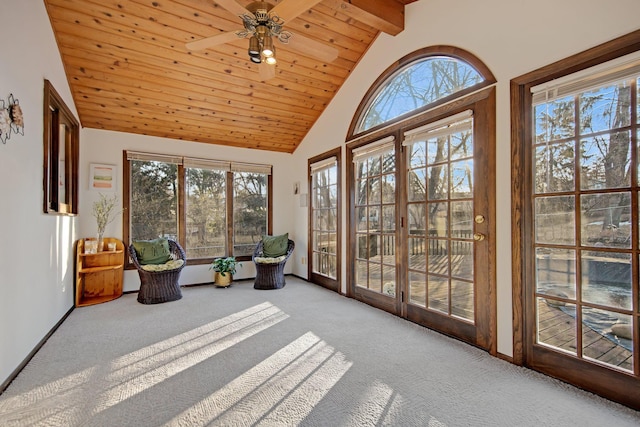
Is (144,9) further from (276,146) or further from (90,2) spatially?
(276,146)

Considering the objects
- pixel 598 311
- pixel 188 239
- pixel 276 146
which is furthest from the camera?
pixel 276 146

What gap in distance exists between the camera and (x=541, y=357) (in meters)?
2.15

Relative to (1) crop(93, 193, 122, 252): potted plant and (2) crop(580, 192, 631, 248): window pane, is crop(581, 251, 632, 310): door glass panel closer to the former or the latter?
(2) crop(580, 192, 631, 248): window pane

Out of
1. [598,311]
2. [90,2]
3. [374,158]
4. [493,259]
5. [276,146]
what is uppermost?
[90,2]

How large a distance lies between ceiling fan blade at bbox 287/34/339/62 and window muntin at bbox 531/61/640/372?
5.58 feet

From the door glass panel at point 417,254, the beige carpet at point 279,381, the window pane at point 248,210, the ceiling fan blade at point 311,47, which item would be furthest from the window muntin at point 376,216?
the window pane at point 248,210

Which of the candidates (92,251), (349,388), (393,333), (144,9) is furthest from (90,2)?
(393,333)

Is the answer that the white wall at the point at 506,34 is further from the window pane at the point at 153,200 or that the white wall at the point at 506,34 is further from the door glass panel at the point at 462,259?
the window pane at the point at 153,200

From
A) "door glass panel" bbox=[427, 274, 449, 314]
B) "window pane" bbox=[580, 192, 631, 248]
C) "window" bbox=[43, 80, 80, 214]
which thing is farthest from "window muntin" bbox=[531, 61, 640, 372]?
"window" bbox=[43, 80, 80, 214]

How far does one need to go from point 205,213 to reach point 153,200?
80 cm

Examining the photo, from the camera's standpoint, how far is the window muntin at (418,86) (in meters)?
2.78

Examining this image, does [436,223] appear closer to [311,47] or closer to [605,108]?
[605,108]

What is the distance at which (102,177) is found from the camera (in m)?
4.36

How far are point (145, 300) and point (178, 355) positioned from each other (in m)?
1.82
